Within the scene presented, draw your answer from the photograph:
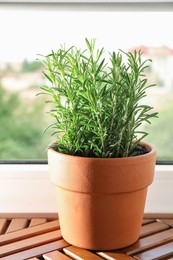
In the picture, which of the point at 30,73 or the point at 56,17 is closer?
the point at 56,17

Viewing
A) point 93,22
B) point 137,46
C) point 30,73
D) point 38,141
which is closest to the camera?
point 93,22

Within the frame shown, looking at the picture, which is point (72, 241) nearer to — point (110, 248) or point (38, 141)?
point (110, 248)

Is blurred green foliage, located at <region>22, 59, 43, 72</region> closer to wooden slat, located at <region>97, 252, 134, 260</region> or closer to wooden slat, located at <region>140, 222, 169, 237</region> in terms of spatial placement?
wooden slat, located at <region>140, 222, 169, 237</region>

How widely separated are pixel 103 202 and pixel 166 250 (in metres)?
0.17

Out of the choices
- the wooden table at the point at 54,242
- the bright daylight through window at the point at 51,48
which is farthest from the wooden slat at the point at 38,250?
the bright daylight through window at the point at 51,48

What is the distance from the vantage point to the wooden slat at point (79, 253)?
35.4 inches

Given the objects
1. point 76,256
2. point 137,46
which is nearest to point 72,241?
point 76,256

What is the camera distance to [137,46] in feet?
5.36

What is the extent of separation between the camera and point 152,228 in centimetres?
105

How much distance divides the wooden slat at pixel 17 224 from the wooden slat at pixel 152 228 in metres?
0.26

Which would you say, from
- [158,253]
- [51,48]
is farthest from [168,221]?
[51,48]

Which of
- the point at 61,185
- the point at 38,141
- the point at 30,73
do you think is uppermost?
the point at 30,73

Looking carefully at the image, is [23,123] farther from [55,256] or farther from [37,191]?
[55,256]

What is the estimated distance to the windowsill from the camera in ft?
3.68
